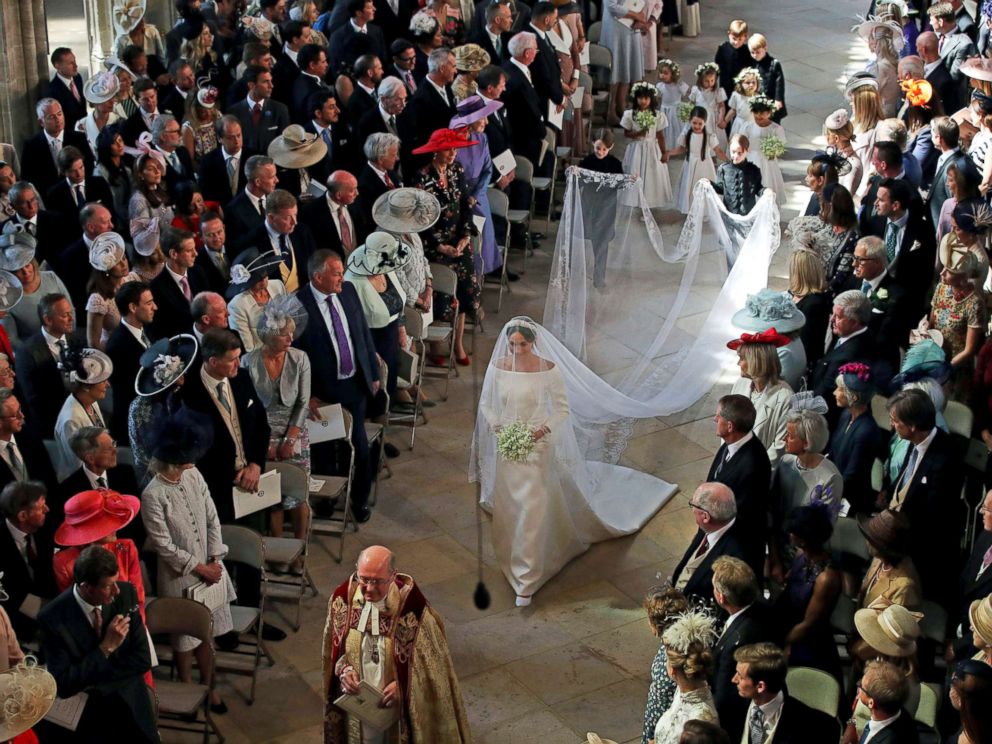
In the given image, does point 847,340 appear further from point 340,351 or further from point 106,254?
point 106,254

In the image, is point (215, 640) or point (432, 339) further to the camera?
point (432, 339)

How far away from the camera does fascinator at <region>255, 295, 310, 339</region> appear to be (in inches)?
349

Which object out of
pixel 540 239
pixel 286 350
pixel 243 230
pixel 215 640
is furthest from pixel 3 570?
pixel 540 239

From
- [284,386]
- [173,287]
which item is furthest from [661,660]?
[173,287]

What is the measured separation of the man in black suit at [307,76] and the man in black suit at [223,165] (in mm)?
1498

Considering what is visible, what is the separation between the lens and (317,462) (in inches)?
383

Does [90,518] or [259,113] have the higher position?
[259,113]

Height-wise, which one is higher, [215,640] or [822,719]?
[822,719]

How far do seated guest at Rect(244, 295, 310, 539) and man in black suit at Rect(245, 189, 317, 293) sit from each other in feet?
3.46

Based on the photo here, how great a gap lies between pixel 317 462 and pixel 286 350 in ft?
3.22

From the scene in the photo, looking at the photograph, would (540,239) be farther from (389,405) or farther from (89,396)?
(89,396)

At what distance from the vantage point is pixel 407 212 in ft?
34.6

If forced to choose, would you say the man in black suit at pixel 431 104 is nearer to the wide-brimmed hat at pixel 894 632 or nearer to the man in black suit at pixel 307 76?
the man in black suit at pixel 307 76

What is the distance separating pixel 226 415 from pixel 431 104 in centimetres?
475
